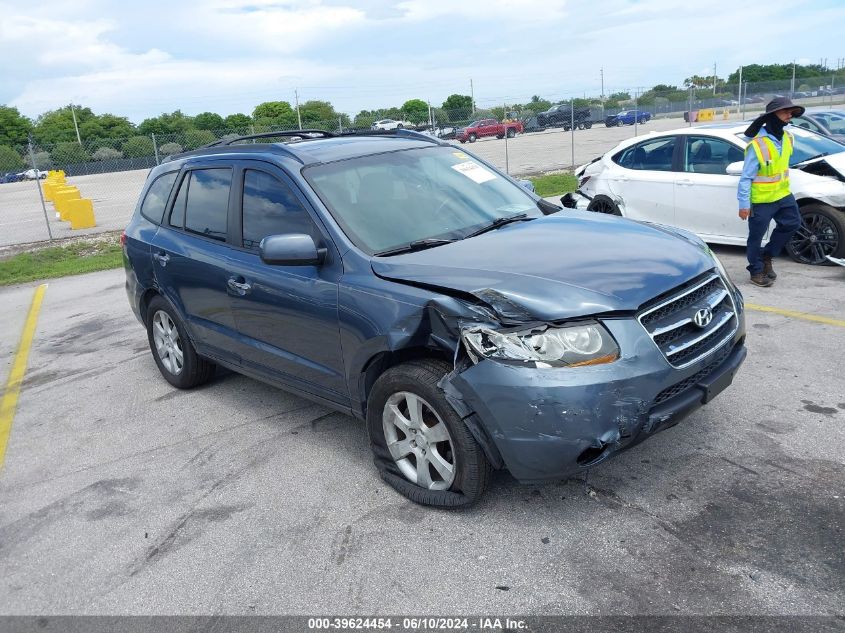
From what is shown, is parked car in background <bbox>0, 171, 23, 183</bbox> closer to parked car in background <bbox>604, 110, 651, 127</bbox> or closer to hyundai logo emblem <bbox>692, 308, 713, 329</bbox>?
parked car in background <bbox>604, 110, 651, 127</bbox>

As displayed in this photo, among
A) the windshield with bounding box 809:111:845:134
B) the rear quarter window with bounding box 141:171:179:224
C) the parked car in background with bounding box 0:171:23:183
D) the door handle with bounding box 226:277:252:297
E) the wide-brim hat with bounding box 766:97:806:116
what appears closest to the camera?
the door handle with bounding box 226:277:252:297

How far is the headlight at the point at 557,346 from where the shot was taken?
3107 millimetres

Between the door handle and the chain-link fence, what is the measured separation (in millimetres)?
4111

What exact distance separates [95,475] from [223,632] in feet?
6.52

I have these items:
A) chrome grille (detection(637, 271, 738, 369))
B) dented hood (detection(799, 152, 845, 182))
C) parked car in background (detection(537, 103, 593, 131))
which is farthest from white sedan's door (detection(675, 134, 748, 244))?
parked car in background (detection(537, 103, 593, 131))

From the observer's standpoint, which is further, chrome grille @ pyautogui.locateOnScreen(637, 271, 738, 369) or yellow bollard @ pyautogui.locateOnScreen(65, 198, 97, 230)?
yellow bollard @ pyautogui.locateOnScreen(65, 198, 97, 230)

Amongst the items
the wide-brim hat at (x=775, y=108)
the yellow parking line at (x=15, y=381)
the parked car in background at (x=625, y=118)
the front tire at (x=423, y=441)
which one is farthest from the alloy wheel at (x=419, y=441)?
the parked car in background at (x=625, y=118)

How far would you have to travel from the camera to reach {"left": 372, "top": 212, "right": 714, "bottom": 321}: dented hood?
10.5ft

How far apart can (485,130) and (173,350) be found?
38.7m

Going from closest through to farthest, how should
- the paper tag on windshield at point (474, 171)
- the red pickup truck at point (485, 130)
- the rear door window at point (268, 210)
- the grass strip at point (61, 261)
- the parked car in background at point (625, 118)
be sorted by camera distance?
the rear door window at point (268, 210), the paper tag on windshield at point (474, 171), the grass strip at point (61, 261), the red pickup truck at point (485, 130), the parked car in background at point (625, 118)

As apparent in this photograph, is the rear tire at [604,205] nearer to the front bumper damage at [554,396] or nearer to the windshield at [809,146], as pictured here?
the windshield at [809,146]

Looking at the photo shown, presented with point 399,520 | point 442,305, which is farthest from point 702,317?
point 399,520

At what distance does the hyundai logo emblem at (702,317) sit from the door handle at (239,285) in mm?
2571

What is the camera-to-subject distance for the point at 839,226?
24.3ft
